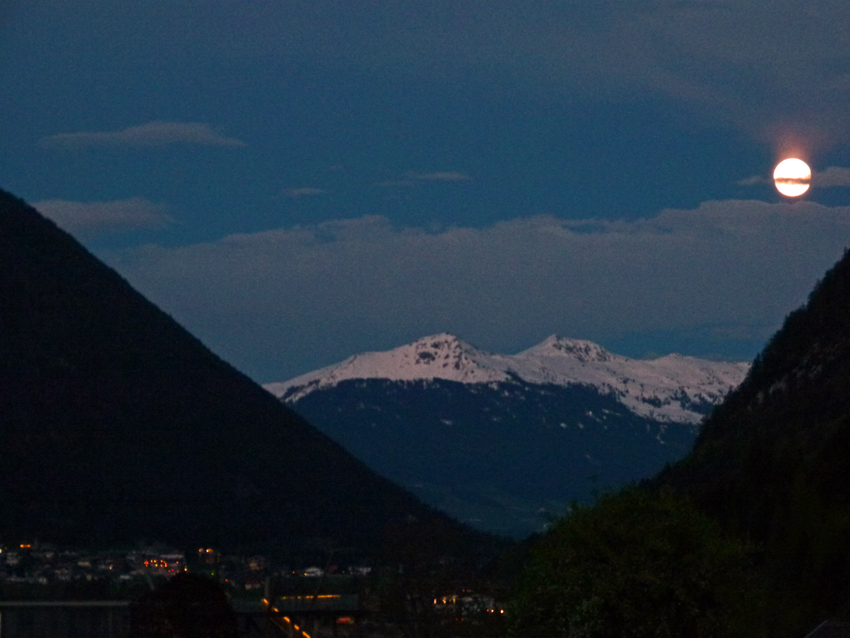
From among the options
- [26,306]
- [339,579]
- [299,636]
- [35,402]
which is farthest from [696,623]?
[26,306]

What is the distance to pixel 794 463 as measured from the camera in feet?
285

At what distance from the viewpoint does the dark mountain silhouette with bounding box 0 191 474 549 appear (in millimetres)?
134625

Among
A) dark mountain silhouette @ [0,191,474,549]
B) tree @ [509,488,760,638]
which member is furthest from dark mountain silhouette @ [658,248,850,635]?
dark mountain silhouette @ [0,191,474,549]

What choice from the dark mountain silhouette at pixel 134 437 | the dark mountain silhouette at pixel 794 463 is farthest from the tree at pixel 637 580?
the dark mountain silhouette at pixel 134 437

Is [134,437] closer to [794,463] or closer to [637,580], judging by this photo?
[794,463]

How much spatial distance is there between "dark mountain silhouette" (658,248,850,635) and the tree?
1333cm

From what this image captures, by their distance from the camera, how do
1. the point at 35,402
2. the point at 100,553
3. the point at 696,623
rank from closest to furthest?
the point at 696,623 < the point at 100,553 < the point at 35,402

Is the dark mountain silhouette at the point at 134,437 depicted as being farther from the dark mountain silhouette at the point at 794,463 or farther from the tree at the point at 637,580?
the tree at the point at 637,580

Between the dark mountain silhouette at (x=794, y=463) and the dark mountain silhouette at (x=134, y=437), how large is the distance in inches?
1003

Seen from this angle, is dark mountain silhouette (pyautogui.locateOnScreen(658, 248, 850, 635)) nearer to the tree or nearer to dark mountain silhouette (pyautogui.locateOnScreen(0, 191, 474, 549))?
the tree

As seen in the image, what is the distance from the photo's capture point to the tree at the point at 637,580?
162 ft

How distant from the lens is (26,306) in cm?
15200

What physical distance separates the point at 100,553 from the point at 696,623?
289ft

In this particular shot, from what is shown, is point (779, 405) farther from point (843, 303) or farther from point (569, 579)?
point (569, 579)
